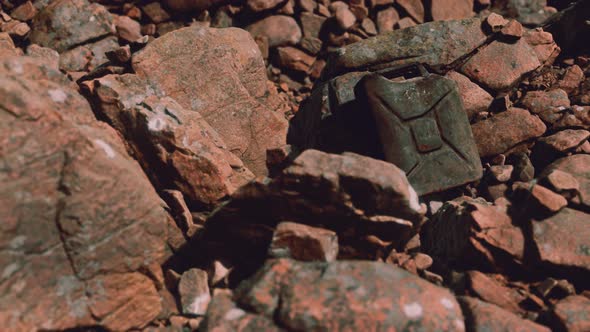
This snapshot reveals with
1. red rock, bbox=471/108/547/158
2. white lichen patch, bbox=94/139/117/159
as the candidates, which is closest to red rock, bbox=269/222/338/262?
white lichen patch, bbox=94/139/117/159

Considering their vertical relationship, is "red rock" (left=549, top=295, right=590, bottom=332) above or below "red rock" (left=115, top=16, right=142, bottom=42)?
below

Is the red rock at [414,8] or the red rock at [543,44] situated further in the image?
the red rock at [414,8]

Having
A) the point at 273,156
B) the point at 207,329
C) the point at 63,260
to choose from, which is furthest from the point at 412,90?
the point at 63,260

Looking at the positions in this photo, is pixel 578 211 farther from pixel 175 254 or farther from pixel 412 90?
pixel 175 254

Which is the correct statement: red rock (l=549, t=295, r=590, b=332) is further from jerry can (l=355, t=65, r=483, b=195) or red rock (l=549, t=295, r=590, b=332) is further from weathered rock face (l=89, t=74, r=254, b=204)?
weathered rock face (l=89, t=74, r=254, b=204)

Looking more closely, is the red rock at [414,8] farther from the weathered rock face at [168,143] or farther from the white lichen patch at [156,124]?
the white lichen patch at [156,124]

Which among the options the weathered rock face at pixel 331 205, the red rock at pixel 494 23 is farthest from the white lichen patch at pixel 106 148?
the red rock at pixel 494 23
